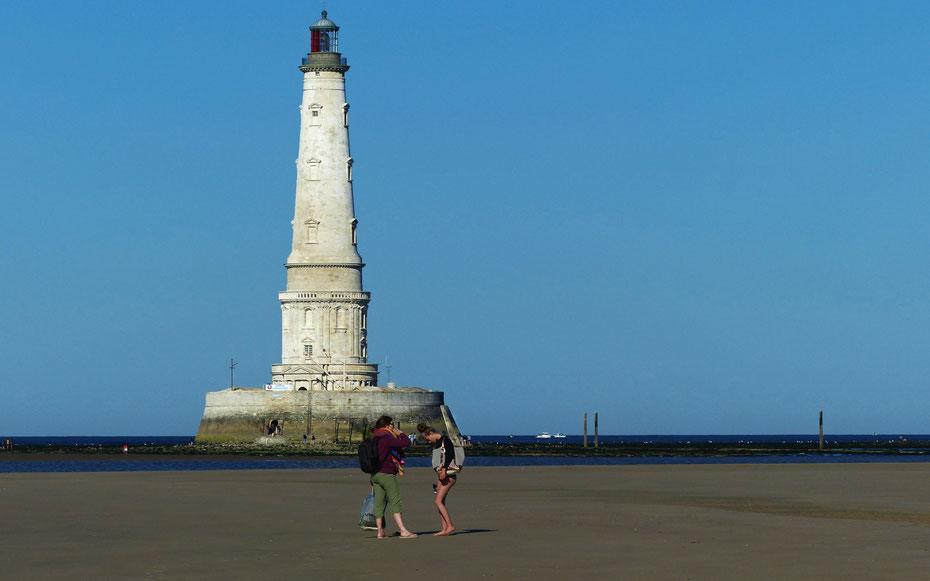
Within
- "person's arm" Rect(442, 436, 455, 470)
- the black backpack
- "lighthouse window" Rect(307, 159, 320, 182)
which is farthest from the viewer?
"lighthouse window" Rect(307, 159, 320, 182)

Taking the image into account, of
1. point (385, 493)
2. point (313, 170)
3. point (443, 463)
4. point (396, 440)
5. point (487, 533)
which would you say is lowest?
point (487, 533)

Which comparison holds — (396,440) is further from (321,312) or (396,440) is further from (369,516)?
(321,312)

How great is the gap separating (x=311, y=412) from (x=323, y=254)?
9921mm

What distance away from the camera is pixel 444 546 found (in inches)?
802

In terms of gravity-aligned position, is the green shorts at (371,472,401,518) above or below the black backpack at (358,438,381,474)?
→ below

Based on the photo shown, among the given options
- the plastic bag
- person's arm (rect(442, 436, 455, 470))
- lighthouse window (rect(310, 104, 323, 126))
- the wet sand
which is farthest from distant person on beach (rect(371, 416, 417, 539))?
lighthouse window (rect(310, 104, 323, 126))

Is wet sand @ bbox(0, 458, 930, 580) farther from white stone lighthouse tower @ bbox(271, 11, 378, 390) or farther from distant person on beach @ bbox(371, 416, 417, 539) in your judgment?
white stone lighthouse tower @ bbox(271, 11, 378, 390)

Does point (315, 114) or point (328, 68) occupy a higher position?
point (328, 68)

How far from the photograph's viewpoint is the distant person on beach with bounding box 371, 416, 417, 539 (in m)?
21.9

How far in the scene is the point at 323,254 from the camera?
325 feet

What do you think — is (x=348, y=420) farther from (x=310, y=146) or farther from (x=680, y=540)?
(x=680, y=540)

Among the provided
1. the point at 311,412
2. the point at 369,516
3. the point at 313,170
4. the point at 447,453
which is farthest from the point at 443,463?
the point at 313,170

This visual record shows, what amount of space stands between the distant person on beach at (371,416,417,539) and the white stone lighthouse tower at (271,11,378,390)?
7664 cm

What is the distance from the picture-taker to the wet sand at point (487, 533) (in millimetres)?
17469
